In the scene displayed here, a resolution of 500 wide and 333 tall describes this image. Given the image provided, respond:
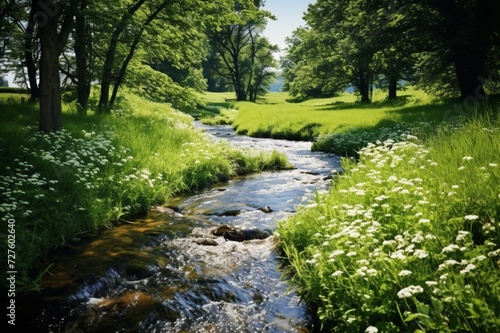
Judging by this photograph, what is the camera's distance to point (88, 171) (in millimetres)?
8336

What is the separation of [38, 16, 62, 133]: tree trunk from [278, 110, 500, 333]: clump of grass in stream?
8.00 meters

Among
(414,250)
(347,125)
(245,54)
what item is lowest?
(414,250)

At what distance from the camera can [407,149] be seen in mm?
7949

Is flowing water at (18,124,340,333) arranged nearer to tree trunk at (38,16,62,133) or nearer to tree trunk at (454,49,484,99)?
tree trunk at (38,16,62,133)

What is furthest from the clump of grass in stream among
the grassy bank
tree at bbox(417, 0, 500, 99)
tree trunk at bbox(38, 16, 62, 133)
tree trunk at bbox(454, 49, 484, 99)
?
tree trunk at bbox(454, 49, 484, 99)

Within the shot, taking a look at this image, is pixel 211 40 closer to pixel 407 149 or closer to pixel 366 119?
pixel 366 119

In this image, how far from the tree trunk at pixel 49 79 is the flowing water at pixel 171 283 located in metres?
4.68

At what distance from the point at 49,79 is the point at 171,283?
26.0 feet

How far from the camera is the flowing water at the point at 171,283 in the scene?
4.52m

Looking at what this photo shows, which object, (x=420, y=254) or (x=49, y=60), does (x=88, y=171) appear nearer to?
(x=49, y=60)

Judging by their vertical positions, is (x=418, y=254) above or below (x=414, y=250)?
above

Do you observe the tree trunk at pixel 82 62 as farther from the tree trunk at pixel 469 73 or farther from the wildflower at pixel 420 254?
the tree trunk at pixel 469 73

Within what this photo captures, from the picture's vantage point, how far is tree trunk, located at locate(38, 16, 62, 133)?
390 inches

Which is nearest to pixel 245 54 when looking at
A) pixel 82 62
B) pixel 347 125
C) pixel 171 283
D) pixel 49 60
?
pixel 347 125
